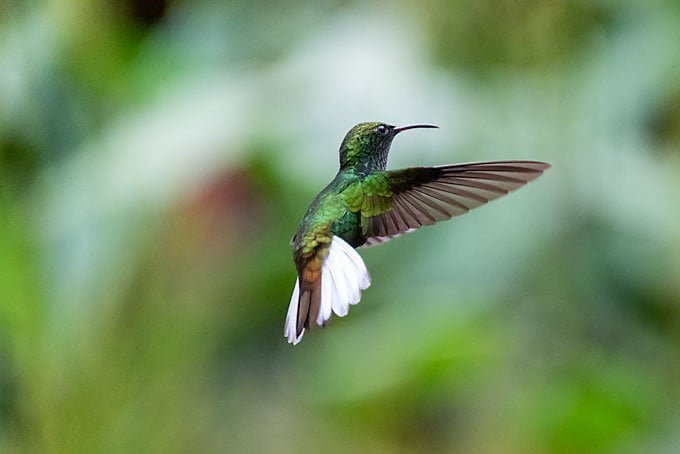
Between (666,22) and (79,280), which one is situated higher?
(666,22)

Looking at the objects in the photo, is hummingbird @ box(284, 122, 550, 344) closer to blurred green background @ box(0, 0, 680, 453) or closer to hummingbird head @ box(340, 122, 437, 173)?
hummingbird head @ box(340, 122, 437, 173)

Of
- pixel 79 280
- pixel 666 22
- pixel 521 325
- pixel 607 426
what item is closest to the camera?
pixel 607 426

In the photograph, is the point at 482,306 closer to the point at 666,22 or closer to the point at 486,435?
the point at 486,435

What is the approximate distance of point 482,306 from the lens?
1.10 meters

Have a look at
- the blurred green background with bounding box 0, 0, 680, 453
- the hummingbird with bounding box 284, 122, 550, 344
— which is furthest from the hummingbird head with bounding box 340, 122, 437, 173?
the blurred green background with bounding box 0, 0, 680, 453

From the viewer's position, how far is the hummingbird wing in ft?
0.92

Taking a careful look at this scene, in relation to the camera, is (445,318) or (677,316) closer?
(445,318)

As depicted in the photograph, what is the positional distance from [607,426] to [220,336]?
44 cm

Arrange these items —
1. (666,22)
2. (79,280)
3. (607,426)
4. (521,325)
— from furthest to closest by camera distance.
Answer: (666,22) < (521,325) < (79,280) < (607,426)

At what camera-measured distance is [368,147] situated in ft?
1.12

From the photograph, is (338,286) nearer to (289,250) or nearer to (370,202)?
(370,202)

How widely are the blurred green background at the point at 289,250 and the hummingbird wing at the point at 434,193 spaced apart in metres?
0.31

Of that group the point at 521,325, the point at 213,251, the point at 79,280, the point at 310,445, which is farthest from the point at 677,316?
the point at 79,280

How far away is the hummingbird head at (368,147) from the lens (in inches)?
13.0
